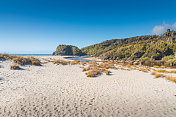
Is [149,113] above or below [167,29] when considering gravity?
below

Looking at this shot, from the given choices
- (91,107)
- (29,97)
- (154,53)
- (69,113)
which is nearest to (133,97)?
(91,107)

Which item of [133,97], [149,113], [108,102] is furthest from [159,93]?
[108,102]

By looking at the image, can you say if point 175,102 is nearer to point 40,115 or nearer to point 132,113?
point 132,113

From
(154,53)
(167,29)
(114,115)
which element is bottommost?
(114,115)

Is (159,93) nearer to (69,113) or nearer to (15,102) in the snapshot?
(69,113)

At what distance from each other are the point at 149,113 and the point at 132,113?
1075 mm

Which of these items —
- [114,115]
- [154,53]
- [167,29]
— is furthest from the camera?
[167,29]

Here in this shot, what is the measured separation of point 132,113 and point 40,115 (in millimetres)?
5443

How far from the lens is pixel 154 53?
3778cm

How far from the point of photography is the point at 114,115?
209 inches

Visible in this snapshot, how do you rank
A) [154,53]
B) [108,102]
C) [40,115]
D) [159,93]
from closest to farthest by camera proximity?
[40,115] < [108,102] < [159,93] < [154,53]

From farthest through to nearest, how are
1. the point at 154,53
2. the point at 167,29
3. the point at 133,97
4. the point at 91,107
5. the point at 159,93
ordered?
the point at 167,29, the point at 154,53, the point at 159,93, the point at 133,97, the point at 91,107

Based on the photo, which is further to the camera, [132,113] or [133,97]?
[133,97]

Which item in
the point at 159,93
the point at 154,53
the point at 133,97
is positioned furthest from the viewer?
the point at 154,53
